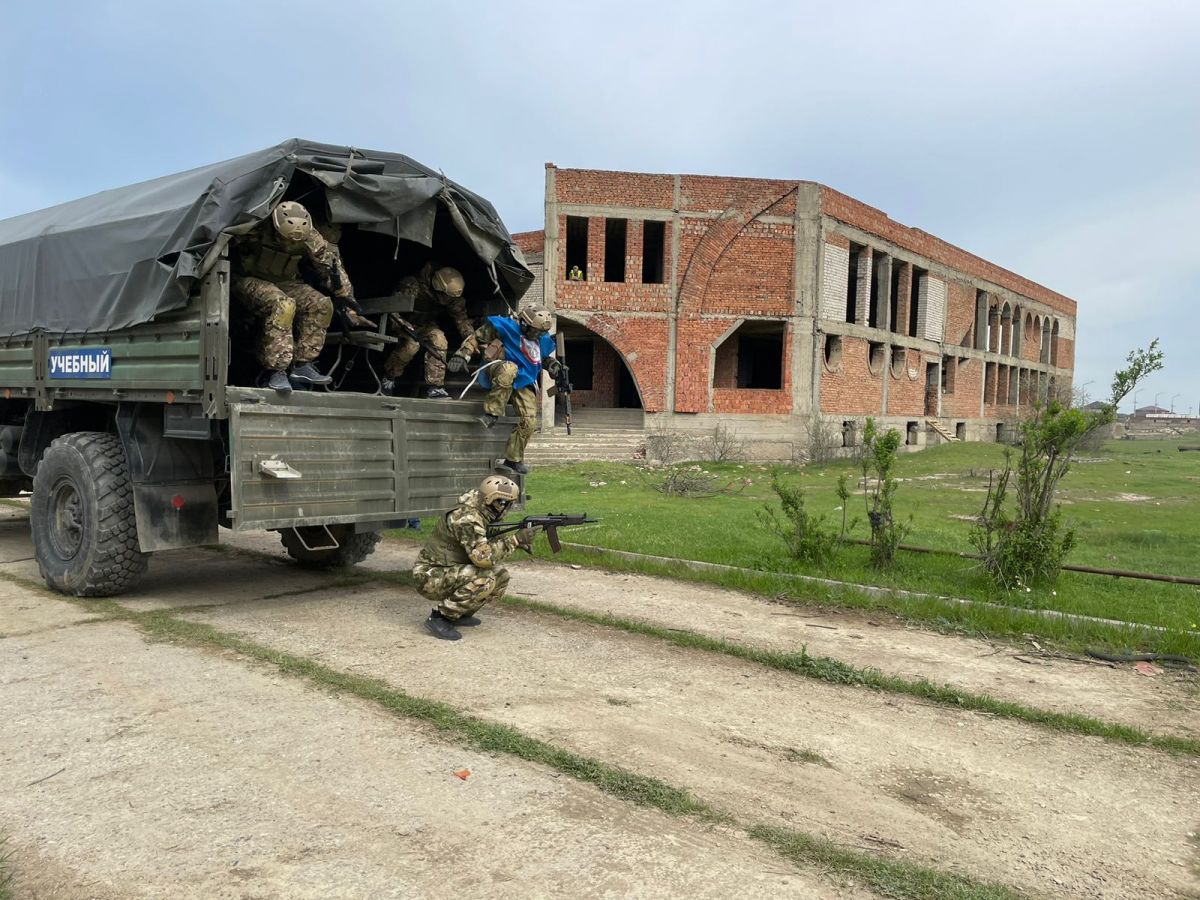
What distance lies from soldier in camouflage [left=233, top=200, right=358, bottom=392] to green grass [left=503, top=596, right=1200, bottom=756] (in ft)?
8.46

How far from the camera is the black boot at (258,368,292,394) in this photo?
5.59m

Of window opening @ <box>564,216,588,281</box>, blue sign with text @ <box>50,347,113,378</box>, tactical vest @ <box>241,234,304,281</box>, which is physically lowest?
blue sign with text @ <box>50,347,113,378</box>

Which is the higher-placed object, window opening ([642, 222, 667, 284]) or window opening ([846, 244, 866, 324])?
window opening ([642, 222, 667, 284])

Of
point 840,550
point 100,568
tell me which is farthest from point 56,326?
point 840,550

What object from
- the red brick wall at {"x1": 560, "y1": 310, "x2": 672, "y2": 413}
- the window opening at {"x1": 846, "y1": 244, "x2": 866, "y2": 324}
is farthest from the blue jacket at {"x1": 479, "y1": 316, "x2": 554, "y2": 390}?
the window opening at {"x1": 846, "y1": 244, "x2": 866, "y2": 324}

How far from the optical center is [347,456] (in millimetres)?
5918

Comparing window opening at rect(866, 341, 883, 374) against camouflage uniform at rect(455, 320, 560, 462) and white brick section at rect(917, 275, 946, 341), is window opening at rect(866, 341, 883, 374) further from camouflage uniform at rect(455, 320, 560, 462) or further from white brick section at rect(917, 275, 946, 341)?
camouflage uniform at rect(455, 320, 560, 462)

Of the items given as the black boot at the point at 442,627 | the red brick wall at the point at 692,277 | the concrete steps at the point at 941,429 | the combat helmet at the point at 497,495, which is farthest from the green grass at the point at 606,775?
the concrete steps at the point at 941,429

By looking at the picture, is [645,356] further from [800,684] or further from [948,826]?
[948,826]

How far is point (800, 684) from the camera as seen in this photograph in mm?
4758

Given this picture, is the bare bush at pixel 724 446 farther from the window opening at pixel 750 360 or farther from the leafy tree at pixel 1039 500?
the leafy tree at pixel 1039 500

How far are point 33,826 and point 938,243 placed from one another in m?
31.9

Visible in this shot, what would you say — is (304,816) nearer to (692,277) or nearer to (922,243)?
(692,277)

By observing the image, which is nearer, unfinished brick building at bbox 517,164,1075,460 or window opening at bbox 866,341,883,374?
unfinished brick building at bbox 517,164,1075,460
